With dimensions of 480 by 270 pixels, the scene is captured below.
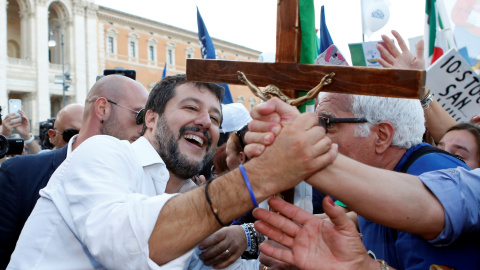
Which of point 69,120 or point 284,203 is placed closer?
point 284,203

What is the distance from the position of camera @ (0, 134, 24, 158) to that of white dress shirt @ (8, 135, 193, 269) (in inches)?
79.3

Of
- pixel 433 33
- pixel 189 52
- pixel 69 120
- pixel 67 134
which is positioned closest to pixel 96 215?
pixel 67 134

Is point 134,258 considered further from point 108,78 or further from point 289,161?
point 108,78

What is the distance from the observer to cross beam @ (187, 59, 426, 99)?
5.34 feet

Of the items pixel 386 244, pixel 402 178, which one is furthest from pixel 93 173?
pixel 386 244

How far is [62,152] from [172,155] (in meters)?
0.82

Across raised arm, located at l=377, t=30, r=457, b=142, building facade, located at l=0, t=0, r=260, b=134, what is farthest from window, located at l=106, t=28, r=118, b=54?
raised arm, located at l=377, t=30, r=457, b=142

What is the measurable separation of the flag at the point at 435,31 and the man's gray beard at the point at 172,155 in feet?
15.0

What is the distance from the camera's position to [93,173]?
1.72 meters

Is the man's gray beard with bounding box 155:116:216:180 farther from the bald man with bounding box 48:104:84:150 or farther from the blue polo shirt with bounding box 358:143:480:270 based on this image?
the bald man with bounding box 48:104:84:150

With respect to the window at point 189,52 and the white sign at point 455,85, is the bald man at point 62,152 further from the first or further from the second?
the window at point 189,52

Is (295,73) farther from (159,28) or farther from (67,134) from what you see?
(159,28)

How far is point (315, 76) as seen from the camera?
174cm

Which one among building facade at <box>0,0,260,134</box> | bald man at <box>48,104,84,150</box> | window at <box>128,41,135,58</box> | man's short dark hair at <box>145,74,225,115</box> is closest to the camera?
man's short dark hair at <box>145,74,225,115</box>
